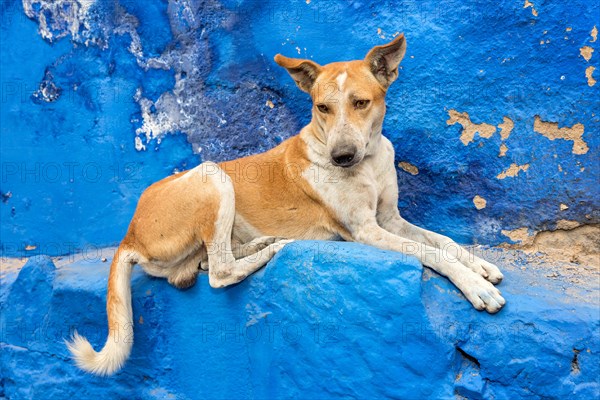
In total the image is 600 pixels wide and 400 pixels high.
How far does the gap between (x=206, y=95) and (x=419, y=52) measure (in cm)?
190

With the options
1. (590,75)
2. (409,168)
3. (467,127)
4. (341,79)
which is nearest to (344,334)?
(341,79)

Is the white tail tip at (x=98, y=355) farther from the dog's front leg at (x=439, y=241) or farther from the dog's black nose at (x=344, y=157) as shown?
the dog's front leg at (x=439, y=241)

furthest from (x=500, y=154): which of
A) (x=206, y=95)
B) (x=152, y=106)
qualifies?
(x=152, y=106)

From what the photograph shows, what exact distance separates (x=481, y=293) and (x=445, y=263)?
0.29 meters

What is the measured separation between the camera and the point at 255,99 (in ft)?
17.5

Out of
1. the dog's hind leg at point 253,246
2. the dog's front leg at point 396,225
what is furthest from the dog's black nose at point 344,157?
the dog's hind leg at point 253,246

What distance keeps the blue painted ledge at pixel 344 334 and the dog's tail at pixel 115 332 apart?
0.28m

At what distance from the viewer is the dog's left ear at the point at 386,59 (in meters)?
3.98

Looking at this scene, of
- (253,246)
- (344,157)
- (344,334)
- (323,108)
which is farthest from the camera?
(253,246)

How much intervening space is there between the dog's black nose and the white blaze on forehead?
439 millimetres

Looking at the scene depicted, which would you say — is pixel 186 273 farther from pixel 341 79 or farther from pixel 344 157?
pixel 341 79

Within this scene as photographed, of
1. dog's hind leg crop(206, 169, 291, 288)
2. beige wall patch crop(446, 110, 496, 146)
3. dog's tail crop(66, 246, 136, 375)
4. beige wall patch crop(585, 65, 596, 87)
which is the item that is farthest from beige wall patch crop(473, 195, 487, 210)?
dog's tail crop(66, 246, 136, 375)

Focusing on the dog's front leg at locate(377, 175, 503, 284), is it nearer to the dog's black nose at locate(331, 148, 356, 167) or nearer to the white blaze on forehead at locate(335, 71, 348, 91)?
the dog's black nose at locate(331, 148, 356, 167)

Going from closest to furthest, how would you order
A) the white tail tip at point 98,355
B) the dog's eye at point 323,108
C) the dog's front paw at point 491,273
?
the dog's front paw at point 491,273
the white tail tip at point 98,355
the dog's eye at point 323,108
